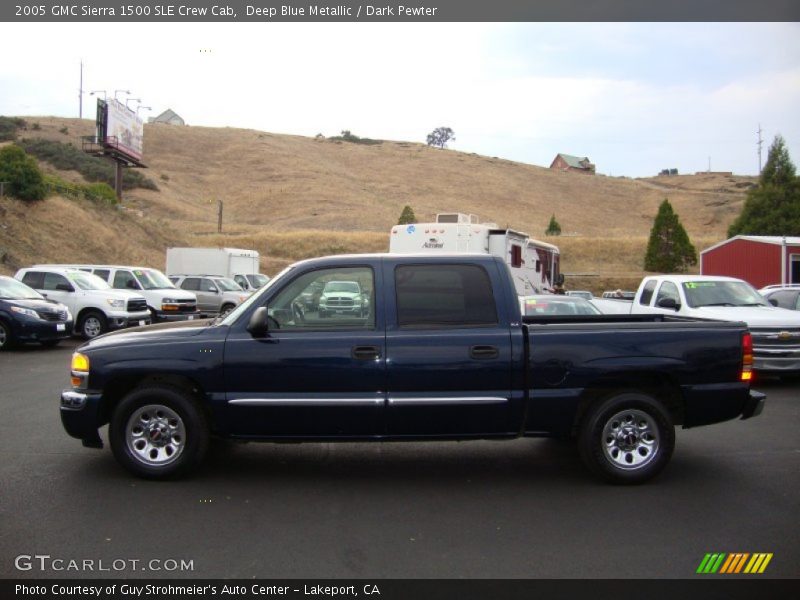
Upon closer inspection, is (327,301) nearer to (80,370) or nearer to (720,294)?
(80,370)

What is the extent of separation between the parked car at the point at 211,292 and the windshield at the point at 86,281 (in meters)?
5.20

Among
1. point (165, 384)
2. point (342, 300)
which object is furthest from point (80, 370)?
point (342, 300)

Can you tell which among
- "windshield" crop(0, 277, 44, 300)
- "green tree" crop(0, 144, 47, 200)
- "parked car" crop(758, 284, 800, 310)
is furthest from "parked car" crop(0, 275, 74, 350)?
"green tree" crop(0, 144, 47, 200)

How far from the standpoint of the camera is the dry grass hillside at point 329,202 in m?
40.2

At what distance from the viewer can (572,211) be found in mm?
90250

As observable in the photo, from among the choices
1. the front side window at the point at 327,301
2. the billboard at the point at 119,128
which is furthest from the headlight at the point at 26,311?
the billboard at the point at 119,128

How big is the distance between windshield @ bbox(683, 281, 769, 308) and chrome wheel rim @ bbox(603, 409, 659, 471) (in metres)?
6.48

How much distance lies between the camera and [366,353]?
577cm

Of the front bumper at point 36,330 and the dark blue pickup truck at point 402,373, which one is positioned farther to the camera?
the front bumper at point 36,330

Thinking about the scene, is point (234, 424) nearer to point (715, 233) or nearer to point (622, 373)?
point (622, 373)

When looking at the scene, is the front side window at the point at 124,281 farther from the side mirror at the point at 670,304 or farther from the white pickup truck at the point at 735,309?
the side mirror at the point at 670,304

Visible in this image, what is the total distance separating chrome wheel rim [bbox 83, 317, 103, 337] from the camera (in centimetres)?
1788

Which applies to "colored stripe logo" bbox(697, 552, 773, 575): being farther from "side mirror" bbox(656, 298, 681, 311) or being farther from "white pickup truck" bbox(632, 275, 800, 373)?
"side mirror" bbox(656, 298, 681, 311)

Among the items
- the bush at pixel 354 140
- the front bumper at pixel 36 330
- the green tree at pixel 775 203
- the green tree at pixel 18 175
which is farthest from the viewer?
the bush at pixel 354 140
